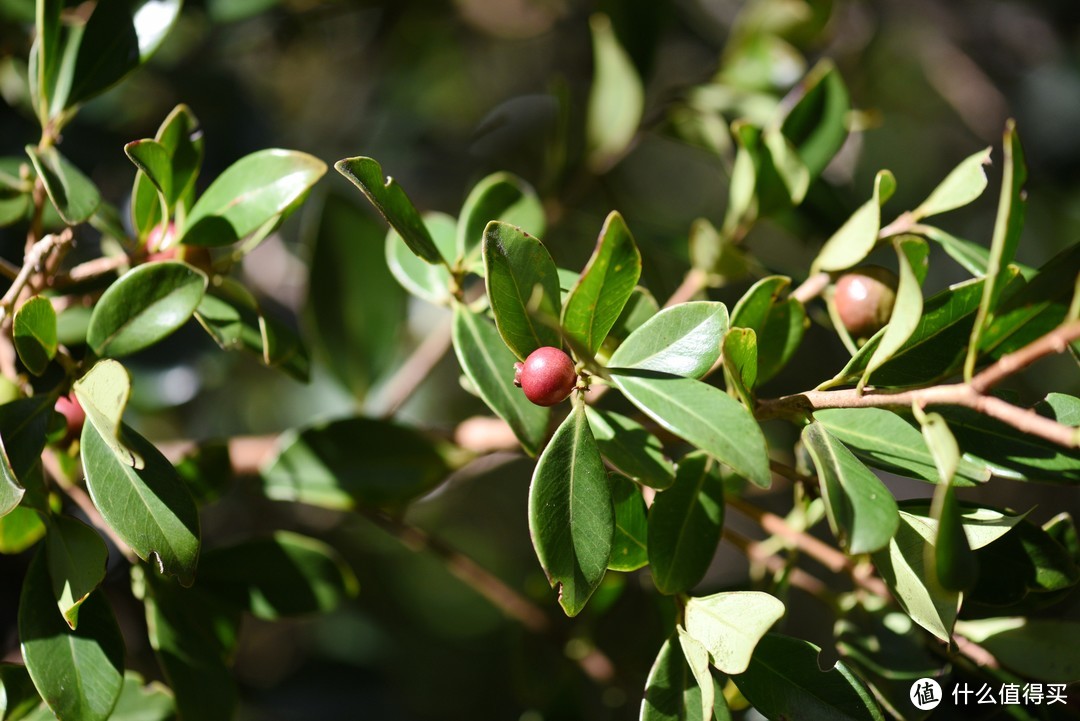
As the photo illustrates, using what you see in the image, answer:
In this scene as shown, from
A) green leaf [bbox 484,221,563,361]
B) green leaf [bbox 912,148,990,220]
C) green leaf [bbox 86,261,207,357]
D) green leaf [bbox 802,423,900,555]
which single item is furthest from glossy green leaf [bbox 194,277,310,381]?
green leaf [bbox 912,148,990,220]

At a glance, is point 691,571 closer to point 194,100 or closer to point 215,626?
point 215,626

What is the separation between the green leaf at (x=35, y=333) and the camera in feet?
2.14

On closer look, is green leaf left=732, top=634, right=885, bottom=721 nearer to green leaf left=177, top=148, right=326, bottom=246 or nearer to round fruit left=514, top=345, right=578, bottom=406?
round fruit left=514, top=345, right=578, bottom=406

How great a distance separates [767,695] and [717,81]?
0.94 meters

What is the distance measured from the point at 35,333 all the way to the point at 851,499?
61 cm

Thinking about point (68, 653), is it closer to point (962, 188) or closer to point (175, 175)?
point (175, 175)

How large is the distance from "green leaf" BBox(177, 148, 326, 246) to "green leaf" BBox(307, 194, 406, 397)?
0.37m

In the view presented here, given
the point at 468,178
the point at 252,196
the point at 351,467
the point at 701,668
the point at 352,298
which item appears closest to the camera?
the point at 701,668

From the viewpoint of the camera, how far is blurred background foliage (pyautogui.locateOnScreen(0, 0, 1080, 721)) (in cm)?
121

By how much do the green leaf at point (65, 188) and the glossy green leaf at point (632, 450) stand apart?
461mm

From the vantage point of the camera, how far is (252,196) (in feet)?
2.52

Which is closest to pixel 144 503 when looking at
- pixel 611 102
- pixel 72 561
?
pixel 72 561

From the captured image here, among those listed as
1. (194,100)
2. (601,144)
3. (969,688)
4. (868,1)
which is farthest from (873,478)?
(868,1)

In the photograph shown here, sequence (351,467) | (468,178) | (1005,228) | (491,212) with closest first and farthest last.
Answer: (1005,228) < (491,212) < (351,467) < (468,178)
